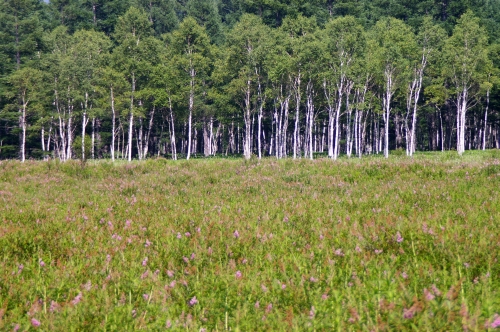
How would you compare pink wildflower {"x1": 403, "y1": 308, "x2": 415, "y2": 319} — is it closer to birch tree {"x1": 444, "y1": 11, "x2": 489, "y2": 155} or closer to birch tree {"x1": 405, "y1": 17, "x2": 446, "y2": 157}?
birch tree {"x1": 405, "y1": 17, "x2": 446, "y2": 157}

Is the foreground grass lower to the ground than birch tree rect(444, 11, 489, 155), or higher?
lower

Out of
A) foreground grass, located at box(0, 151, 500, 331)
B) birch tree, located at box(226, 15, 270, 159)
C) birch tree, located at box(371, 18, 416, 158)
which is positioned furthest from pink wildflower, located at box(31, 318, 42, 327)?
birch tree, located at box(226, 15, 270, 159)

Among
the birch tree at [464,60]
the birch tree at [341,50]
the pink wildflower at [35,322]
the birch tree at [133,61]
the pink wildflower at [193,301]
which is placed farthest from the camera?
the birch tree at [133,61]

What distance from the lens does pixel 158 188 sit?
36.3ft

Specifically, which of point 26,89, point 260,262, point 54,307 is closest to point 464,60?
point 260,262

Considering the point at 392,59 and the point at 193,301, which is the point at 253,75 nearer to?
the point at 392,59

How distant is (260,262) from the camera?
4.54m

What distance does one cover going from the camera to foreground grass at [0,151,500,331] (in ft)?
10.1

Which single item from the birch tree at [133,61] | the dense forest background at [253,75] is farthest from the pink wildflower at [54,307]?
the birch tree at [133,61]

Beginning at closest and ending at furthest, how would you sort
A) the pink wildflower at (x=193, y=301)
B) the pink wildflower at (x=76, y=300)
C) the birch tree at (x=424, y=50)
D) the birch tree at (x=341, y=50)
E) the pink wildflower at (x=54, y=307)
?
the pink wildflower at (x=54, y=307) → the pink wildflower at (x=76, y=300) → the pink wildflower at (x=193, y=301) → the birch tree at (x=341, y=50) → the birch tree at (x=424, y=50)

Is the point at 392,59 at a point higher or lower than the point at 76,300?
higher

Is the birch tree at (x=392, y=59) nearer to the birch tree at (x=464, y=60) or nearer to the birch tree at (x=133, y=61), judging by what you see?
the birch tree at (x=464, y=60)

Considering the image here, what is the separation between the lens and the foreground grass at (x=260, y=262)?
3.09 m

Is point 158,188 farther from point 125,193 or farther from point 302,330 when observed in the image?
point 302,330
